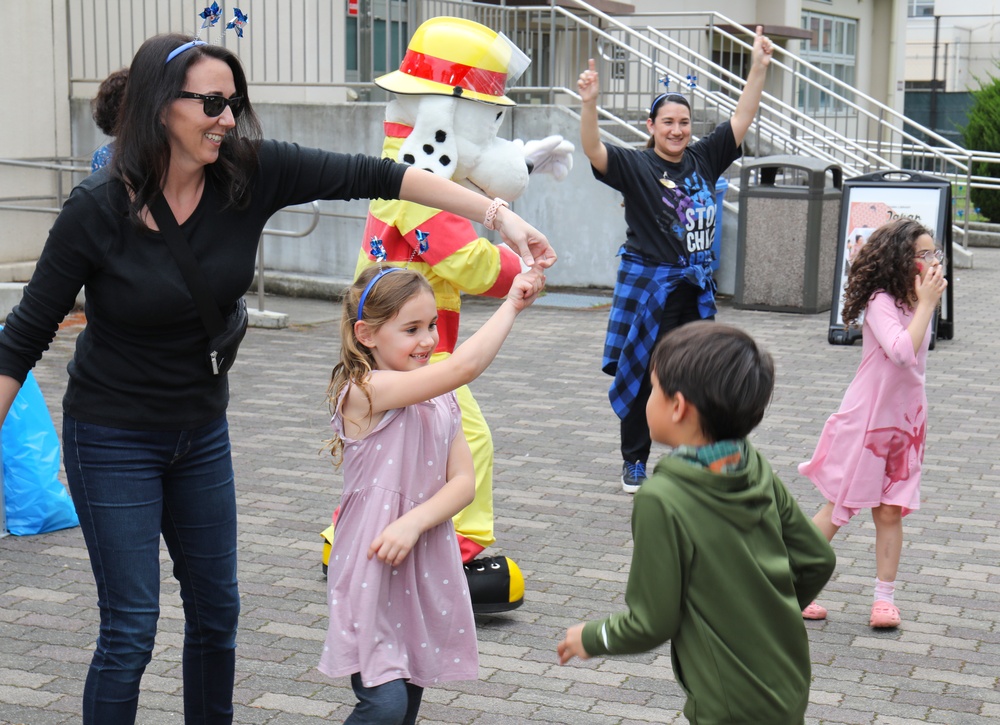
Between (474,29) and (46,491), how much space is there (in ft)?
8.86

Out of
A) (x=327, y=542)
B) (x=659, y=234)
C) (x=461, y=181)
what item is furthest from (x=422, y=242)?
(x=659, y=234)

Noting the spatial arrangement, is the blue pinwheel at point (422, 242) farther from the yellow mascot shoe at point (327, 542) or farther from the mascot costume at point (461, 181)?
the yellow mascot shoe at point (327, 542)

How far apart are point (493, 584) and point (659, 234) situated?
227cm

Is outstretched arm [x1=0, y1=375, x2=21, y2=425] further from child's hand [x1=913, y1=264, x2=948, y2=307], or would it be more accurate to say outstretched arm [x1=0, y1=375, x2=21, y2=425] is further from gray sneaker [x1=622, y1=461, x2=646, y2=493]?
gray sneaker [x1=622, y1=461, x2=646, y2=493]

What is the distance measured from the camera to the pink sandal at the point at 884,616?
4.61 m

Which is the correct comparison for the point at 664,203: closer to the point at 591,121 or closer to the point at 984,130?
the point at 591,121

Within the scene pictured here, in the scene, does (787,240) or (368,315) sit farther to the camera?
(787,240)

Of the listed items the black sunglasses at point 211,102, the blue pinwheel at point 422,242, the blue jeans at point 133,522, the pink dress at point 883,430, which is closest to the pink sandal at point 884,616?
the pink dress at point 883,430

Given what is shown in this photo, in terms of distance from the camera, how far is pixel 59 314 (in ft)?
9.57

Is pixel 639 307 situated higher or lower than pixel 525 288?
lower

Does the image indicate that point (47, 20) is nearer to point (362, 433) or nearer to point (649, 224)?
point (649, 224)

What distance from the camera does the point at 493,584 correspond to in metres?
4.63

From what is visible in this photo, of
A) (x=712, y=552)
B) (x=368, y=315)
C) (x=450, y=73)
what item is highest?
(x=450, y=73)

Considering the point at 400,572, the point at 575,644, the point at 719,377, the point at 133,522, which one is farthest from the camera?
the point at 400,572
